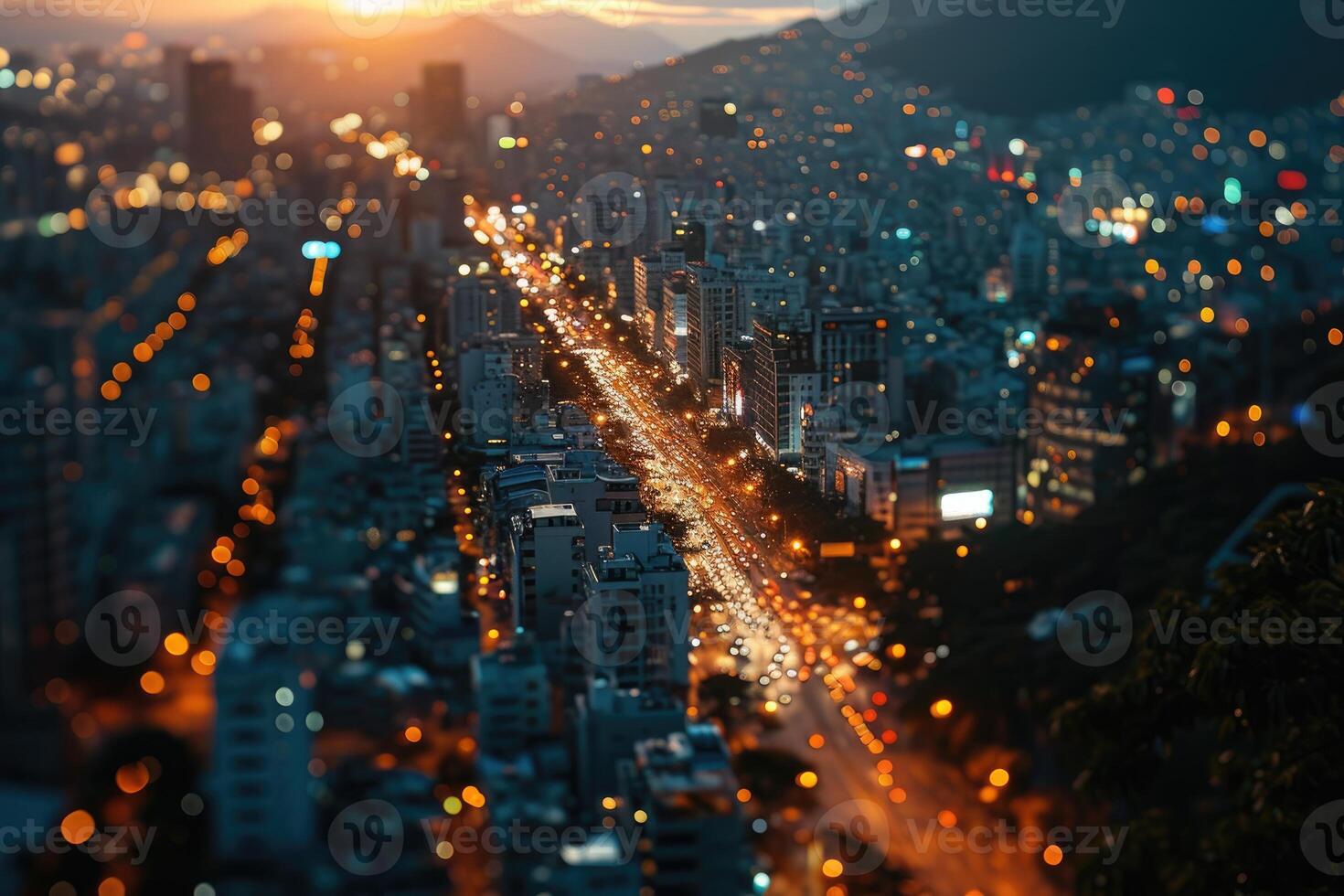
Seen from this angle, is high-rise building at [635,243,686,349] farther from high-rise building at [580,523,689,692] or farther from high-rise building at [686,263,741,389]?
high-rise building at [580,523,689,692]

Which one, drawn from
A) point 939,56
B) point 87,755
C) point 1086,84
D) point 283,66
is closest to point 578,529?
point 87,755

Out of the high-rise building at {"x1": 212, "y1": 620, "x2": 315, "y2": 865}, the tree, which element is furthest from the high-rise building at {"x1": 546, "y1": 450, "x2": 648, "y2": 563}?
the tree

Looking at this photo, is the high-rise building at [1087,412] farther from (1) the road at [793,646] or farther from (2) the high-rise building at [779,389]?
(1) the road at [793,646]

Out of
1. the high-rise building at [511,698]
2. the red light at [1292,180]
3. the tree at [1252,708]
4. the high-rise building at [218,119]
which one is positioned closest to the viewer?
the tree at [1252,708]

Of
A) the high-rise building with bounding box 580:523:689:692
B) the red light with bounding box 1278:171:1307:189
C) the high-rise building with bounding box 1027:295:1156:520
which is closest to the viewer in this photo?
the high-rise building with bounding box 580:523:689:692

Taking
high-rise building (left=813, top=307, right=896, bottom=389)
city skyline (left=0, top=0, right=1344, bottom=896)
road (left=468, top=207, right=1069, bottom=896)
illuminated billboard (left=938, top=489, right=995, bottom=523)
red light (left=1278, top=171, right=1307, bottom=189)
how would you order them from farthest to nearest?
1. red light (left=1278, top=171, right=1307, bottom=189)
2. illuminated billboard (left=938, top=489, right=995, bottom=523)
3. high-rise building (left=813, top=307, right=896, bottom=389)
4. road (left=468, top=207, right=1069, bottom=896)
5. city skyline (left=0, top=0, right=1344, bottom=896)

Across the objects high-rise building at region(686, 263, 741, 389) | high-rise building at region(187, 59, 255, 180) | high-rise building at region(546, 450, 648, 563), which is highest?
high-rise building at region(187, 59, 255, 180)

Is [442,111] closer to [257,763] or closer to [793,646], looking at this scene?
[793,646]

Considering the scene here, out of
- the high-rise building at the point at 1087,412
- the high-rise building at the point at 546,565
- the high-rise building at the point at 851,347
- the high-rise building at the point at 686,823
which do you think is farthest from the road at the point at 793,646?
the high-rise building at the point at 1087,412
